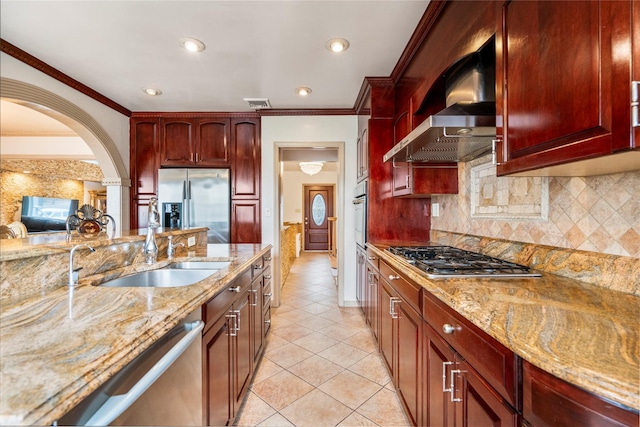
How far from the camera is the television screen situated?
3.79 m

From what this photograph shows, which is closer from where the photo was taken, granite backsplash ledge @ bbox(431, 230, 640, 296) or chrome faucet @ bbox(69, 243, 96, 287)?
granite backsplash ledge @ bbox(431, 230, 640, 296)

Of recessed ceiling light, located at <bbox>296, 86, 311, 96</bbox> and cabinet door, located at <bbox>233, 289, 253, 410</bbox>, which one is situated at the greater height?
recessed ceiling light, located at <bbox>296, 86, 311, 96</bbox>

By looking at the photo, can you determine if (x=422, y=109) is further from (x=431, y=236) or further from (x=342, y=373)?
(x=342, y=373)

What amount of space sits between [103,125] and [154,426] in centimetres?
352

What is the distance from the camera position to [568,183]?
49.4 inches

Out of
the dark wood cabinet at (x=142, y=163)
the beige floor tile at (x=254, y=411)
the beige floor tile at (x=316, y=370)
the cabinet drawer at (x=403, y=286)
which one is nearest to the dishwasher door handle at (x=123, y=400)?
the cabinet drawer at (x=403, y=286)

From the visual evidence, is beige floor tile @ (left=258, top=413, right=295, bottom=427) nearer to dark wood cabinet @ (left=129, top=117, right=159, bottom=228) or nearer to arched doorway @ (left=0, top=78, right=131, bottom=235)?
arched doorway @ (left=0, top=78, right=131, bottom=235)

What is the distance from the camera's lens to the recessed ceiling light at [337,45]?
2.09 m

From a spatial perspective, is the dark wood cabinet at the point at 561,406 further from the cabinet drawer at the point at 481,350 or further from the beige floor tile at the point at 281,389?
the beige floor tile at the point at 281,389

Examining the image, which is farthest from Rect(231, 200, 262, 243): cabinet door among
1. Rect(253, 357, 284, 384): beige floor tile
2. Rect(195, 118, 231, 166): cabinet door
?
Rect(253, 357, 284, 384): beige floor tile

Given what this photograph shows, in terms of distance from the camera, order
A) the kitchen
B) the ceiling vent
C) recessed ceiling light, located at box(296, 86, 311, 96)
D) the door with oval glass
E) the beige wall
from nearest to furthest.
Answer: the kitchen < recessed ceiling light, located at box(296, 86, 311, 96) < the beige wall < the ceiling vent < the door with oval glass

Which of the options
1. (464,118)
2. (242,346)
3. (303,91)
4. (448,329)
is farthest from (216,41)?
(448,329)

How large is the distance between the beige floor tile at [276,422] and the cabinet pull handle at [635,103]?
1889 millimetres

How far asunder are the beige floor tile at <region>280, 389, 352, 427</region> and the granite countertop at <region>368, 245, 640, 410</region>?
3.49 ft
